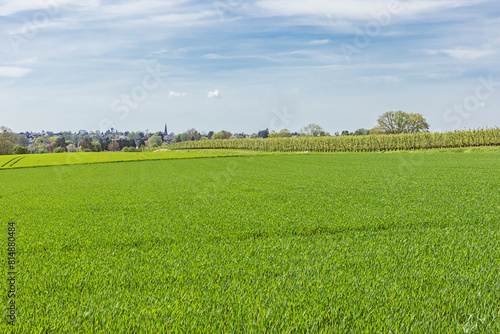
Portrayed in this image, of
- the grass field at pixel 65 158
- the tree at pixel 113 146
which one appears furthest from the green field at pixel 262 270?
the tree at pixel 113 146

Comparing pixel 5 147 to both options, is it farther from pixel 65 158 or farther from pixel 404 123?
pixel 404 123

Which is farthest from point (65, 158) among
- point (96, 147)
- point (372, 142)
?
point (372, 142)

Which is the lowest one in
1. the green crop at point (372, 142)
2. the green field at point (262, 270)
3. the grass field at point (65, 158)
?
the green field at point (262, 270)

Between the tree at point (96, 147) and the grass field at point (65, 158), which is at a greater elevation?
the tree at point (96, 147)

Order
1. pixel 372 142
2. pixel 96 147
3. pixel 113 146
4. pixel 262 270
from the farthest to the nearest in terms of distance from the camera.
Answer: pixel 113 146 < pixel 96 147 < pixel 372 142 < pixel 262 270

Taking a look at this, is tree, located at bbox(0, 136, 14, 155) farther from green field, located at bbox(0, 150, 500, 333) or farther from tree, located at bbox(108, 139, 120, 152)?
green field, located at bbox(0, 150, 500, 333)

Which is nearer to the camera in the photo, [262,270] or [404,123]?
[262,270]

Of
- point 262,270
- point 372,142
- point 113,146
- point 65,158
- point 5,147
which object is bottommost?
point 262,270

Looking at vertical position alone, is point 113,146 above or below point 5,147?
below

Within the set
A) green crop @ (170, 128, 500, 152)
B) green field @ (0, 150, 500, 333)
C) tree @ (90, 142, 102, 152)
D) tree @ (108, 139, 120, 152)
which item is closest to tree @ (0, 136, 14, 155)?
tree @ (90, 142, 102, 152)

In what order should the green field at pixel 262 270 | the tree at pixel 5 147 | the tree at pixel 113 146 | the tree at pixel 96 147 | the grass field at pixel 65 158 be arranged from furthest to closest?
the tree at pixel 113 146
the tree at pixel 96 147
the tree at pixel 5 147
the grass field at pixel 65 158
the green field at pixel 262 270

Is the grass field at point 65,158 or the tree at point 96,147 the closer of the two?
the grass field at point 65,158

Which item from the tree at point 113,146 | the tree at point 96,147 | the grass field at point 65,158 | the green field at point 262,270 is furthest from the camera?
the tree at point 113,146

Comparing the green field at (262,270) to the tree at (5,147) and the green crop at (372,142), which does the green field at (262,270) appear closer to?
the green crop at (372,142)
